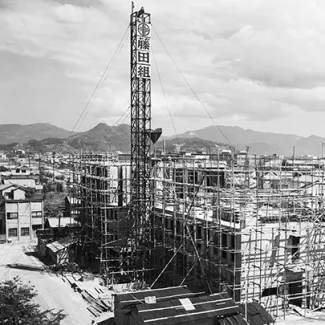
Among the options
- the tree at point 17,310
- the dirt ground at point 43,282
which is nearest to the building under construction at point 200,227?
the dirt ground at point 43,282

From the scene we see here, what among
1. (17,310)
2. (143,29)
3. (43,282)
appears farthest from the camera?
(43,282)

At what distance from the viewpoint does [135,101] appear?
33.0 meters

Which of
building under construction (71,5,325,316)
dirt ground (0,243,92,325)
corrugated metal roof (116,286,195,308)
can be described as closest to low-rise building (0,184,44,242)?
dirt ground (0,243,92,325)

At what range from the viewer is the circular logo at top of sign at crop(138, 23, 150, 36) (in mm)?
32094

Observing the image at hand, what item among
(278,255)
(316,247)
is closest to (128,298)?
(278,255)

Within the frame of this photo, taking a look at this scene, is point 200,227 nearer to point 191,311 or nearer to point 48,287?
point 191,311

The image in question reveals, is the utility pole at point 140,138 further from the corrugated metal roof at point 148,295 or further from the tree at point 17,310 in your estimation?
the tree at point 17,310

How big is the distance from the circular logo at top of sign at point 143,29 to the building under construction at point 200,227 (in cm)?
7

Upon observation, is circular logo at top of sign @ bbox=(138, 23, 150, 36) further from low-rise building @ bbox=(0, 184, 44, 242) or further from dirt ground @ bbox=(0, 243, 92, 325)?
low-rise building @ bbox=(0, 184, 44, 242)

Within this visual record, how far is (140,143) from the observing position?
109 feet

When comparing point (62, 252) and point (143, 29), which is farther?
point (62, 252)

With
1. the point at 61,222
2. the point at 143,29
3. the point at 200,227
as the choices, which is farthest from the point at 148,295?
the point at 61,222

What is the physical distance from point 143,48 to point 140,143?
24.6 feet

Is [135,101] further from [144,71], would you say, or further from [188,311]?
[188,311]
